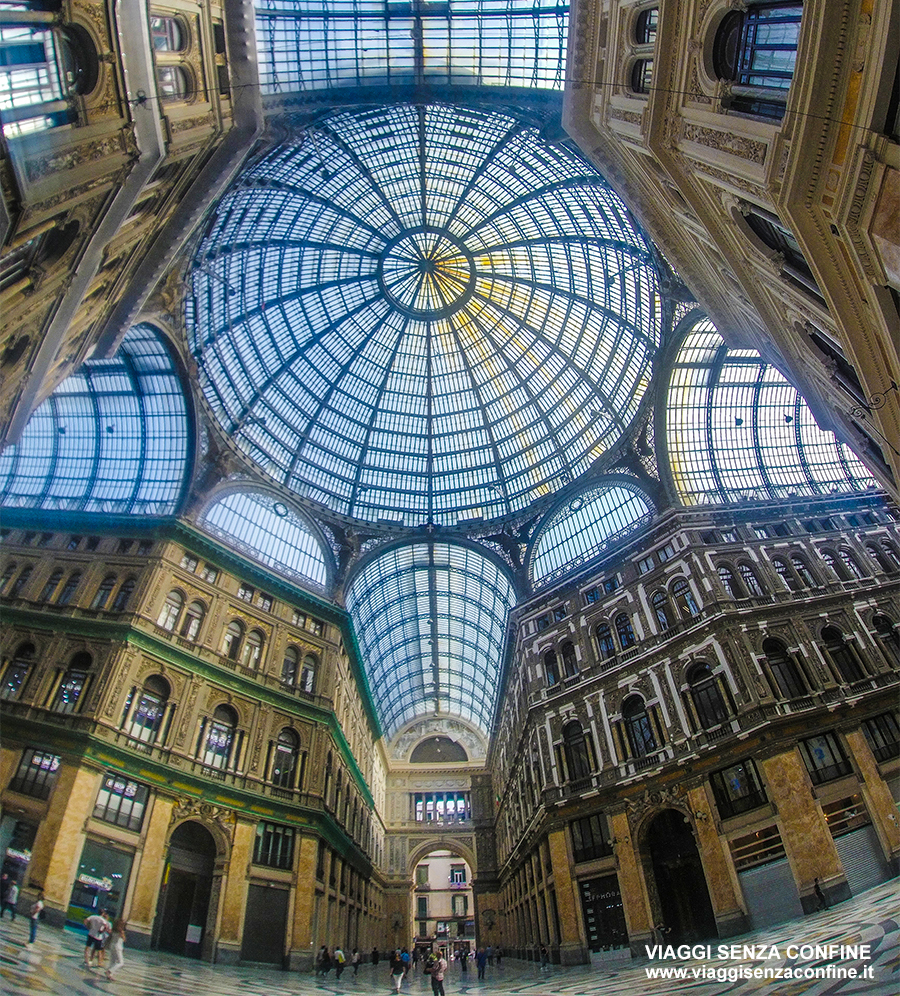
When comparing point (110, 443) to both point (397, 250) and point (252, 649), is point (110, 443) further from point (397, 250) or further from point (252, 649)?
point (397, 250)

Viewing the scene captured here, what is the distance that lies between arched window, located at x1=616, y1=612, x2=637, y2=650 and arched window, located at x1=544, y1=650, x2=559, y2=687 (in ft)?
17.7

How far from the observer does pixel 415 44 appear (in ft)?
98.8

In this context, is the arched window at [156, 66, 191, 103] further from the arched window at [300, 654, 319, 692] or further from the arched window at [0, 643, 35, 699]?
the arched window at [300, 654, 319, 692]

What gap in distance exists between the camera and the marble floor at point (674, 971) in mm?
10180

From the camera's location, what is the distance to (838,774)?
2594cm

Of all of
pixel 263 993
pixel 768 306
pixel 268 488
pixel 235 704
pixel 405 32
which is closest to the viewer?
pixel 263 993

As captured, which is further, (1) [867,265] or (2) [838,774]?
(2) [838,774]

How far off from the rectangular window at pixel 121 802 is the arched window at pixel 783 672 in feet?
105

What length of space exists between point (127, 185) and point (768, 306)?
21.2 metres

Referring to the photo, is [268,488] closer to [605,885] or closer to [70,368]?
[70,368]

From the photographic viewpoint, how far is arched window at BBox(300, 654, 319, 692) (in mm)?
39562

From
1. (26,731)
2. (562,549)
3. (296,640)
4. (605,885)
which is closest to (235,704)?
(296,640)

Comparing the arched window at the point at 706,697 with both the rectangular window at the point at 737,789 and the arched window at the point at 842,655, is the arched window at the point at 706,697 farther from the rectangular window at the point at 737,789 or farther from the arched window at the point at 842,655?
the arched window at the point at 842,655

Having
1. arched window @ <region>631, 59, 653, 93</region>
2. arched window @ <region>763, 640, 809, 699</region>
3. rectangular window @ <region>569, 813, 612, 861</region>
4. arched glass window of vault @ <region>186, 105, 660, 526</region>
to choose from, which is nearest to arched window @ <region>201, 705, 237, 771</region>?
arched glass window of vault @ <region>186, 105, 660, 526</region>
